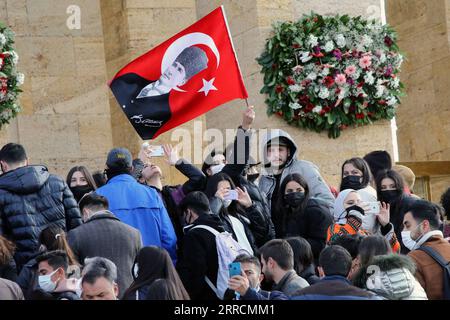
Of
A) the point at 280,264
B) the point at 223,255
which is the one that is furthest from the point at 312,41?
the point at 280,264

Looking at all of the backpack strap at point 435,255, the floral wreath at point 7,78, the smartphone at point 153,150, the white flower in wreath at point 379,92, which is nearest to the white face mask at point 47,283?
the backpack strap at point 435,255

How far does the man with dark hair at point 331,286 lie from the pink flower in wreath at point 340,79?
5.85 metres

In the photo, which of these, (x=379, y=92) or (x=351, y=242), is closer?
(x=351, y=242)

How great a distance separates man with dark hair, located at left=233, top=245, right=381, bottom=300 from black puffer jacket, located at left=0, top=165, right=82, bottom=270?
2.88 meters

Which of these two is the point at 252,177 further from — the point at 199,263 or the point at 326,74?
the point at 199,263

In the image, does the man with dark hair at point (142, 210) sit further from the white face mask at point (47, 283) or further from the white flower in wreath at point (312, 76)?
the white flower in wreath at point (312, 76)

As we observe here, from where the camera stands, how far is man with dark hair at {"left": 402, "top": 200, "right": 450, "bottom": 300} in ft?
44.4

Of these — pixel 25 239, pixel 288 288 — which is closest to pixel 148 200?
pixel 25 239

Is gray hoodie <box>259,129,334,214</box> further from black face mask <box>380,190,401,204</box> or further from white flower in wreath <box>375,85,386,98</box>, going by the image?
white flower in wreath <box>375,85,386,98</box>

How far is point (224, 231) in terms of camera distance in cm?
1465

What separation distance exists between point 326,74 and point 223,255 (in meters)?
4.58


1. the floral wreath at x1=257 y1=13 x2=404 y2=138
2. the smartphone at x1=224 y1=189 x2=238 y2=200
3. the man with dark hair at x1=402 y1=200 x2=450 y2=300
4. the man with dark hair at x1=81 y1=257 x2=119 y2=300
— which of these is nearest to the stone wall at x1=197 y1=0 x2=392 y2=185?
the floral wreath at x1=257 y1=13 x2=404 y2=138
